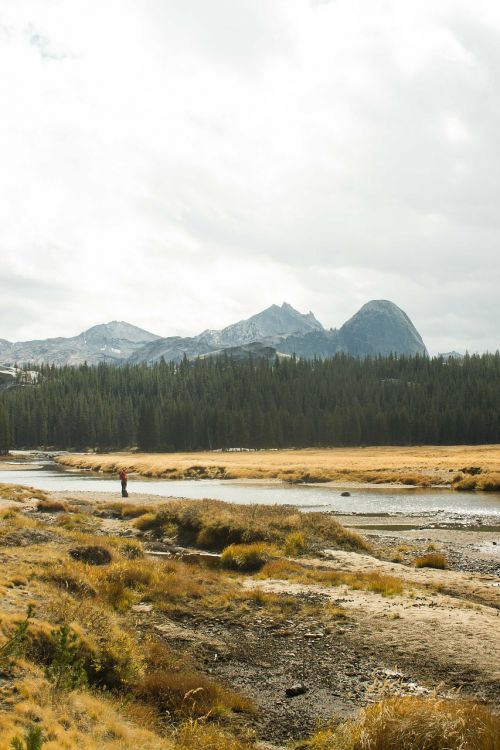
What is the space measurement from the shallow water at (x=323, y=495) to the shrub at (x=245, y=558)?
851 inches

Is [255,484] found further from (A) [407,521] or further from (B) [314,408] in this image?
(B) [314,408]

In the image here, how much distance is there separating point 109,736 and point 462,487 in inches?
2285

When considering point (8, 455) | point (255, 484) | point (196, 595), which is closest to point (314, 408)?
point (8, 455)

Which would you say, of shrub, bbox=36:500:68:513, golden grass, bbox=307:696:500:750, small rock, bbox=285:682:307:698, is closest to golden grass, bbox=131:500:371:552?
shrub, bbox=36:500:68:513

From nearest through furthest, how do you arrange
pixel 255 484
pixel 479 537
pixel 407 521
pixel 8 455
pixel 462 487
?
pixel 479 537 < pixel 407 521 < pixel 462 487 < pixel 255 484 < pixel 8 455

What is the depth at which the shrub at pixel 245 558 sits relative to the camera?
2490cm

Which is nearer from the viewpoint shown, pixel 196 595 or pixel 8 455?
pixel 196 595

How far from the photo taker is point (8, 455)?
145125 millimetres

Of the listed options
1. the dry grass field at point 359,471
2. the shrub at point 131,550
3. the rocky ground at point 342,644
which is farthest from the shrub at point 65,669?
the dry grass field at point 359,471

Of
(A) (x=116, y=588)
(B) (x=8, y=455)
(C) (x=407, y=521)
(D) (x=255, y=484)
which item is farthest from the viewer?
(B) (x=8, y=455)

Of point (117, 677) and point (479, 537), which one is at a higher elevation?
point (117, 677)

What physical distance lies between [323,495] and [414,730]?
2039 inches

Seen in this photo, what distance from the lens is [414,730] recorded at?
8891mm

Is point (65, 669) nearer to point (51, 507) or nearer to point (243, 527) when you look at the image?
point (243, 527)
